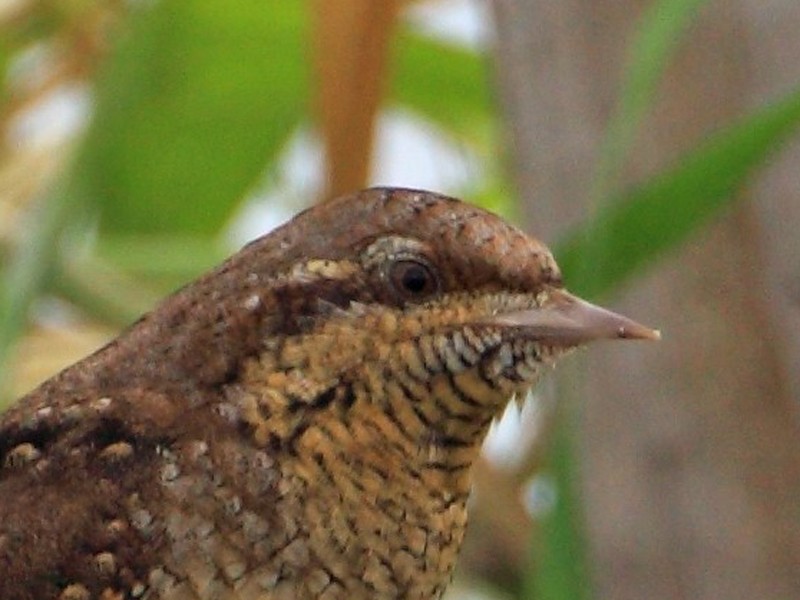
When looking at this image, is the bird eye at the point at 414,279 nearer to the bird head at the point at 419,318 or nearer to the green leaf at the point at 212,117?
the bird head at the point at 419,318

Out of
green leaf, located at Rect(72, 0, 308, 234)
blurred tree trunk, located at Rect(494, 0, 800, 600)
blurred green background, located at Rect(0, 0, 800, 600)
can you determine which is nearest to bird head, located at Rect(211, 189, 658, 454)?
blurred green background, located at Rect(0, 0, 800, 600)

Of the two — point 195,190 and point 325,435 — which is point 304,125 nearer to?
point 195,190

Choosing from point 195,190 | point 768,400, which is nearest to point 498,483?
point 768,400

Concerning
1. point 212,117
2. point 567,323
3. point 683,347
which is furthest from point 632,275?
point 212,117

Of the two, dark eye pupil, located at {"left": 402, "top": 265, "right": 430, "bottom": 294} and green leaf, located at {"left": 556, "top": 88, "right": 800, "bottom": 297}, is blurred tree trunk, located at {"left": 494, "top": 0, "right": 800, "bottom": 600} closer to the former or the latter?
green leaf, located at {"left": 556, "top": 88, "right": 800, "bottom": 297}

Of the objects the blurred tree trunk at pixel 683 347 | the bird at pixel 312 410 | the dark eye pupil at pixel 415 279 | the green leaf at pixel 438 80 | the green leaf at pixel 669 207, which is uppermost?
the green leaf at pixel 438 80

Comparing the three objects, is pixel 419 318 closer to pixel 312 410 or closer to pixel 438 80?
pixel 312 410

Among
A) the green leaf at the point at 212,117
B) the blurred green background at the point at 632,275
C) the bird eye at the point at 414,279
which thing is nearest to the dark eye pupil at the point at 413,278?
the bird eye at the point at 414,279
